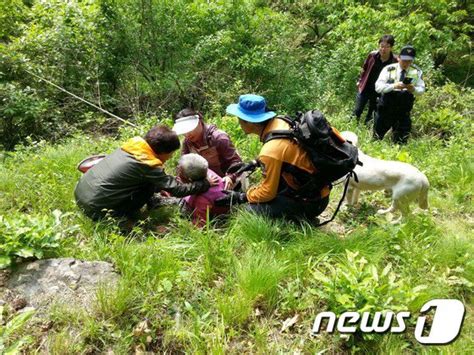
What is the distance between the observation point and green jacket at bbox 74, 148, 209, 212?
140 inches

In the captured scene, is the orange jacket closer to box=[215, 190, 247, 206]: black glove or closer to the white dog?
box=[215, 190, 247, 206]: black glove

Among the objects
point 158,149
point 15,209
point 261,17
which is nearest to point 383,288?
point 158,149

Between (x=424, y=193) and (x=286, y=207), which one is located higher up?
(x=424, y=193)

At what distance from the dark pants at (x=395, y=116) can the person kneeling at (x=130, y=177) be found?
3648 mm

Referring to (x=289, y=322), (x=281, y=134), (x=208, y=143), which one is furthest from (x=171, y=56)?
(x=289, y=322)

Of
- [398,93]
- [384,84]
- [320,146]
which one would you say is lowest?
[398,93]

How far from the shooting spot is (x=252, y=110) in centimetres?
350

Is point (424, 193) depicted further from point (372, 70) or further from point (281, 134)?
point (372, 70)

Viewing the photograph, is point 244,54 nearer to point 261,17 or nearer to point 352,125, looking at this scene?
point 261,17

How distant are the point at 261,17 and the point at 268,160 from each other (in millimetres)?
8054

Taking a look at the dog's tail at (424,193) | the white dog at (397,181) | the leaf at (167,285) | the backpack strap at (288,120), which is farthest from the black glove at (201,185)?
the dog's tail at (424,193)

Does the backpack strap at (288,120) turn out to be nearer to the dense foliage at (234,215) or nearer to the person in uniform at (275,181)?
the person in uniform at (275,181)

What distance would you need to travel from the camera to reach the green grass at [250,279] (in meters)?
2.49

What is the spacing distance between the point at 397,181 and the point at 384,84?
284 centimetres
